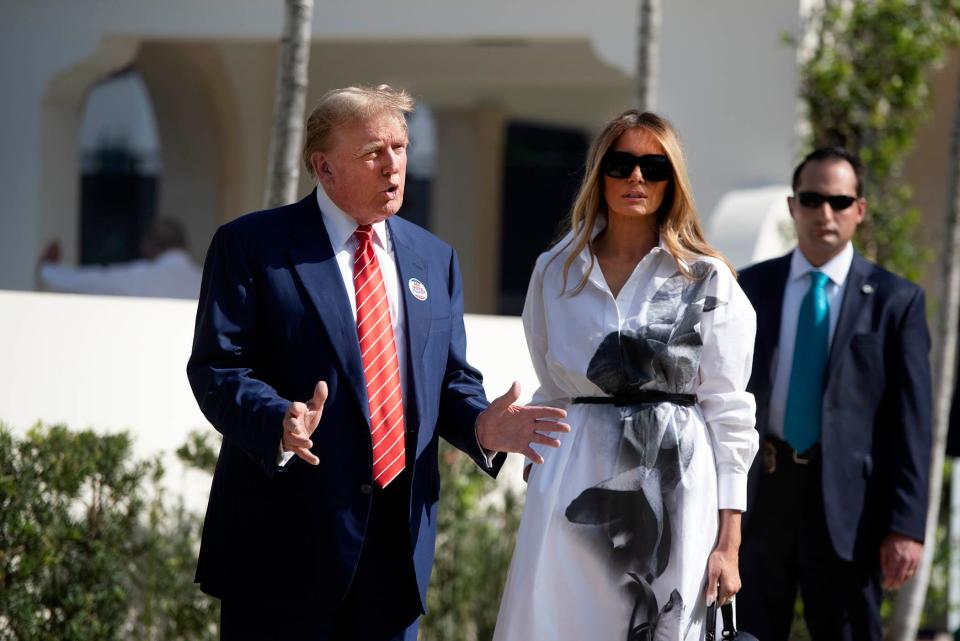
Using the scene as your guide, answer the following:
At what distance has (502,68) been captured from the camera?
1248 cm

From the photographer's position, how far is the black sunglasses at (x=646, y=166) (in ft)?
11.7

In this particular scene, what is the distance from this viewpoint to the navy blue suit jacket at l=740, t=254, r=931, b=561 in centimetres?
451

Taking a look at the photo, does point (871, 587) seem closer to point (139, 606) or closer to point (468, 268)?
point (139, 606)

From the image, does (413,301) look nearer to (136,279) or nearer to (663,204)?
(663,204)

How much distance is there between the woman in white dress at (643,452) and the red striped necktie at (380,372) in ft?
1.29

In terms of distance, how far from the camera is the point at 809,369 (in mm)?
4621

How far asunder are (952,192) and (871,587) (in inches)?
124

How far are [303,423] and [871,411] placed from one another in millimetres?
2299

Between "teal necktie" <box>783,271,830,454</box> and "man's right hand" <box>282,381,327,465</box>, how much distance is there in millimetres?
2042

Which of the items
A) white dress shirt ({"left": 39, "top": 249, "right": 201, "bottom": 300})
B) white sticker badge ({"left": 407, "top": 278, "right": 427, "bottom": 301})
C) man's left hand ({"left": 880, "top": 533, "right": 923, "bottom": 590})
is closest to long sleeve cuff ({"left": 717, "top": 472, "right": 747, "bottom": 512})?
white sticker badge ({"left": 407, "top": 278, "right": 427, "bottom": 301})

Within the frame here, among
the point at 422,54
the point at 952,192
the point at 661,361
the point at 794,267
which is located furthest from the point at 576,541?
the point at 422,54

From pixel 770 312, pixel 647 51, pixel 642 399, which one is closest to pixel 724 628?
pixel 642 399

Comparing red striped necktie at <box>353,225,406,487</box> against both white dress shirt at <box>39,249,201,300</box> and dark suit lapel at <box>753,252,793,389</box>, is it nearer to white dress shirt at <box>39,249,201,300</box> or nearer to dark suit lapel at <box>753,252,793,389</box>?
dark suit lapel at <box>753,252,793,389</box>

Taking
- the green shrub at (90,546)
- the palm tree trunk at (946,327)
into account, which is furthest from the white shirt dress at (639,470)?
the palm tree trunk at (946,327)
